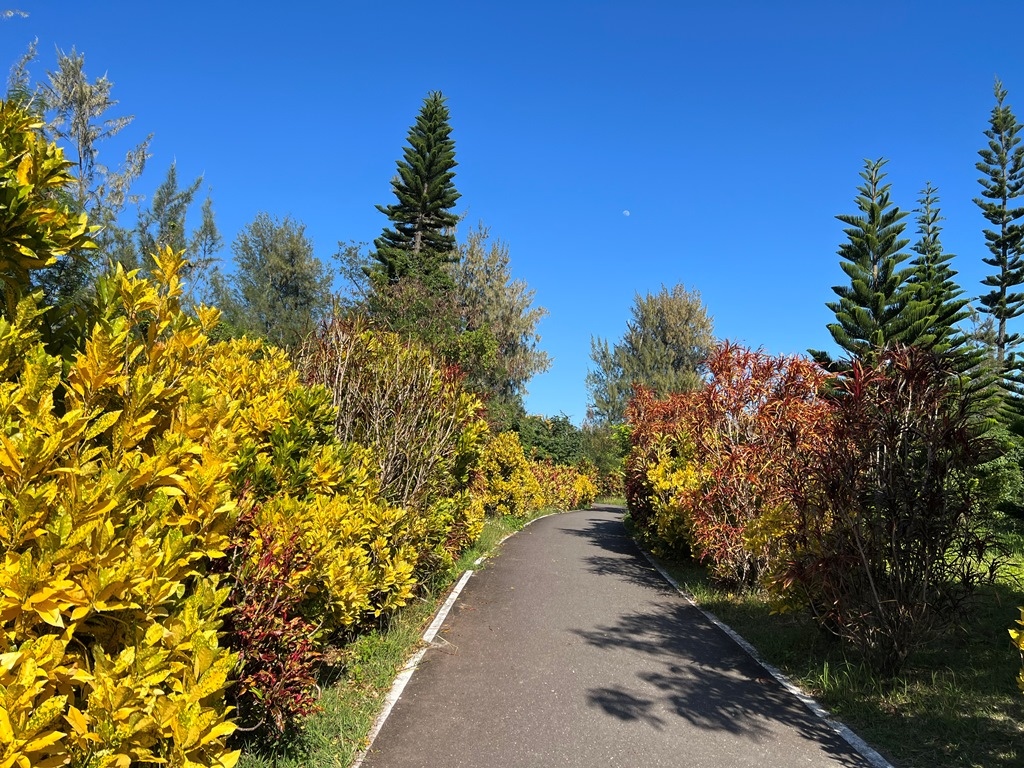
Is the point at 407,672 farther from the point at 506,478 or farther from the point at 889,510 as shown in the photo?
the point at 506,478

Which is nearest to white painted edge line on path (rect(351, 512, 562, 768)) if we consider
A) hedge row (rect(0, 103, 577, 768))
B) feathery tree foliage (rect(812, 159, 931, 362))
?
hedge row (rect(0, 103, 577, 768))

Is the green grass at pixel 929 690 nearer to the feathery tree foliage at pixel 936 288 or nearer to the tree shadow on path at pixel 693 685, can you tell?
the tree shadow on path at pixel 693 685

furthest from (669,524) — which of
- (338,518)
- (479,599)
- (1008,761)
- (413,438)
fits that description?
(338,518)

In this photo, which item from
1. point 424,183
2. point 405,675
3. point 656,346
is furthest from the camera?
point 656,346

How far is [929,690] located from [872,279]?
54.7 feet

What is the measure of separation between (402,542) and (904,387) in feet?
15.4

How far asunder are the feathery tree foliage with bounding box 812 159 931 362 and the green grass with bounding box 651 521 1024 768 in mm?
12813

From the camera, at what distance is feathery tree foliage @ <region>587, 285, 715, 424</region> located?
3756 cm

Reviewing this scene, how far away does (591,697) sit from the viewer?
14.7ft

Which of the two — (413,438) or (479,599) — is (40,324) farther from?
(479,599)

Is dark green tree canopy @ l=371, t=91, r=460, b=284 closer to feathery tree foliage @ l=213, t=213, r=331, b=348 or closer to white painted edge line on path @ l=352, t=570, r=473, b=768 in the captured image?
feathery tree foliage @ l=213, t=213, r=331, b=348

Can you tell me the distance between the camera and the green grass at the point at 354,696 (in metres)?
3.29

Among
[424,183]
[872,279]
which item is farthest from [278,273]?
[872,279]

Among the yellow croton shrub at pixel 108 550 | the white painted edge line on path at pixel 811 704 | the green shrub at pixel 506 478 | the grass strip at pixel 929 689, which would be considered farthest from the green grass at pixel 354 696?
the green shrub at pixel 506 478
